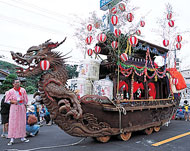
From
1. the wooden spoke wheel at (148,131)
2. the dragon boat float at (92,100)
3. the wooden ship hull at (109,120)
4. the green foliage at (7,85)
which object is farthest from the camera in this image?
the green foliage at (7,85)

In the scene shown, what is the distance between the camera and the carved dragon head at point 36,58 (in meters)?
3.98

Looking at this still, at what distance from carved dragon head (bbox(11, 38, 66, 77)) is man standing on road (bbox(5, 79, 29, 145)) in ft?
2.57

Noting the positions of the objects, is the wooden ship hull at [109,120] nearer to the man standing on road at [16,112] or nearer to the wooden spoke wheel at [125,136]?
the wooden spoke wheel at [125,136]

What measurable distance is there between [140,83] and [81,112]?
483 cm

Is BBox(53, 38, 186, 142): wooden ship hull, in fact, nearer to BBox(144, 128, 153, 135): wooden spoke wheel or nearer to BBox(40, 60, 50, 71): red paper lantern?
BBox(144, 128, 153, 135): wooden spoke wheel

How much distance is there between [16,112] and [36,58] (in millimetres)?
1626

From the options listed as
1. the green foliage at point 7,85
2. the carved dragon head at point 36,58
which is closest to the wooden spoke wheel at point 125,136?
the carved dragon head at point 36,58

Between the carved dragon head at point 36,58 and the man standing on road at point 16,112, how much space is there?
785mm

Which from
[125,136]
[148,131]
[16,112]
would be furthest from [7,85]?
[148,131]

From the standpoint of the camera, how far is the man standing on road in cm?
437

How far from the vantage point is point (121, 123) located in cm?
477

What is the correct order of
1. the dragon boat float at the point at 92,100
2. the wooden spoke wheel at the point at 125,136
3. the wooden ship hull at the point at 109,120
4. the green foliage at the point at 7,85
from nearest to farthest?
the dragon boat float at the point at 92,100 < the wooden ship hull at the point at 109,120 < the wooden spoke wheel at the point at 125,136 < the green foliage at the point at 7,85

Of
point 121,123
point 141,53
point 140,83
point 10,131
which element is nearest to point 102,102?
point 121,123

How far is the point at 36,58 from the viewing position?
4039mm
